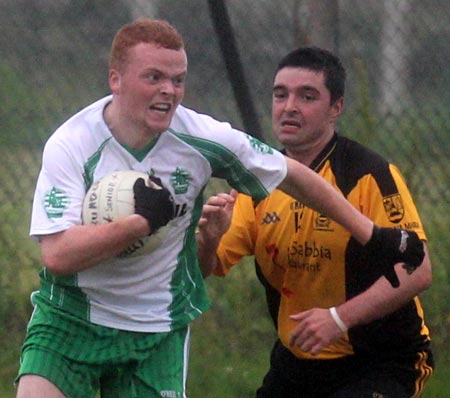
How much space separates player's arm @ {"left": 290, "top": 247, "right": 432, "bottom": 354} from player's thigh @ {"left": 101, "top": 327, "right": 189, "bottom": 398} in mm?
485

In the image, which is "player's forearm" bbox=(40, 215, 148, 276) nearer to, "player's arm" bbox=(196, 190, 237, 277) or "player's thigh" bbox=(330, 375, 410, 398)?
"player's arm" bbox=(196, 190, 237, 277)

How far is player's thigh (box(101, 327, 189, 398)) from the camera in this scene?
5.11 m

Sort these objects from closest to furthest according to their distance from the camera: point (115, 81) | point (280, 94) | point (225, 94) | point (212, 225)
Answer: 1. point (115, 81)
2. point (212, 225)
3. point (280, 94)
4. point (225, 94)

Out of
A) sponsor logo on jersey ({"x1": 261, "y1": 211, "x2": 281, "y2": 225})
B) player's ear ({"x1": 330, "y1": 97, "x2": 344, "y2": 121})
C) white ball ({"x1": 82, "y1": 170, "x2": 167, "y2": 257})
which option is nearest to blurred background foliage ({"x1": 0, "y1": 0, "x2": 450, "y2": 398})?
player's ear ({"x1": 330, "y1": 97, "x2": 344, "y2": 121})

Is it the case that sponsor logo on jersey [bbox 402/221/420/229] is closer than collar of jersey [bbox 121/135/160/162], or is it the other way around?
collar of jersey [bbox 121/135/160/162]

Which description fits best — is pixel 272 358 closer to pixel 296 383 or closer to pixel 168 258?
pixel 296 383

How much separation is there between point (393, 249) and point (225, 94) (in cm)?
261

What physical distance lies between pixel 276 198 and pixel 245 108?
172 cm

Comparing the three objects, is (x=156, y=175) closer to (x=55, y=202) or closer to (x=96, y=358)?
(x=55, y=202)

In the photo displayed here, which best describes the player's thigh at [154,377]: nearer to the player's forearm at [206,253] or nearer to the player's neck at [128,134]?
the player's forearm at [206,253]

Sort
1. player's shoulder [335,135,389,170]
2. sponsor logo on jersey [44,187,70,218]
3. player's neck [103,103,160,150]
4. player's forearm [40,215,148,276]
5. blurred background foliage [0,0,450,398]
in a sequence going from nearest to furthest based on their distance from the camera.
Result: player's forearm [40,215,148,276]
sponsor logo on jersey [44,187,70,218]
player's neck [103,103,160,150]
player's shoulder [335,135,389,170]
blurred background foliage [0,0,450,398]

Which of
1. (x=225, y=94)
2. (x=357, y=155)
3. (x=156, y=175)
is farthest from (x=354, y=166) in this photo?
(x=225, y=94)

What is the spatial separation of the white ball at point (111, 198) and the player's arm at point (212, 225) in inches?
21.9

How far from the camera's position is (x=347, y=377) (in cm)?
565
